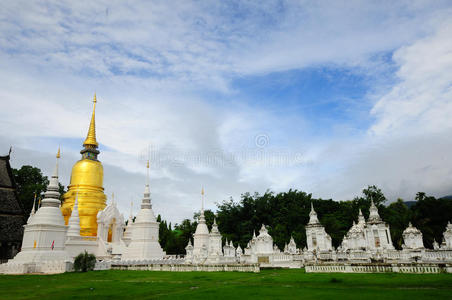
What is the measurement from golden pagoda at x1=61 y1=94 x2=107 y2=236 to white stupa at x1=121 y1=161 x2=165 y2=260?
29.5ft

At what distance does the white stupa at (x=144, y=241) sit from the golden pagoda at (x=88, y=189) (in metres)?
8.98

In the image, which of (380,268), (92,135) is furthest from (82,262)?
(92,135)

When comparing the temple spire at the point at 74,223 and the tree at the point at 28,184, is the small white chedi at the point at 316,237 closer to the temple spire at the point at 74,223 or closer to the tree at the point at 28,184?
the temple spire at the point at 74,223

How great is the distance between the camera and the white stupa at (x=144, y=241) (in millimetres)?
39938

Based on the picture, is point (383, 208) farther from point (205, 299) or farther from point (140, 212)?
point (205, 299)

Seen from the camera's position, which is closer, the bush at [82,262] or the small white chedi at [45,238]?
the bush at [82,262]

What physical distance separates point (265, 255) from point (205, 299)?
2070cm

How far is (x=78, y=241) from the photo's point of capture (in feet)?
137

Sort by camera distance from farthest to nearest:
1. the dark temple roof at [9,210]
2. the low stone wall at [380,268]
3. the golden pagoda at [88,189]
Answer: the golden pagoda at [88,189]
the dark temple roof at [9,210]
the low stone wall at [380,268]

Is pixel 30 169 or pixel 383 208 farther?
pixel 383 208

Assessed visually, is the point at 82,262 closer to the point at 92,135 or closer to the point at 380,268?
the point at 380,268

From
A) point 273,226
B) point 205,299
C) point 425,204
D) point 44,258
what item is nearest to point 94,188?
point 44,258

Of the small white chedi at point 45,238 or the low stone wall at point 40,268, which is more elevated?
the small white chedi at point 45,238

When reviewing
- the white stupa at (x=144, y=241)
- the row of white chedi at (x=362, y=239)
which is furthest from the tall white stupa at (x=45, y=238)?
the row of white chedi at (x=362, y=239)
